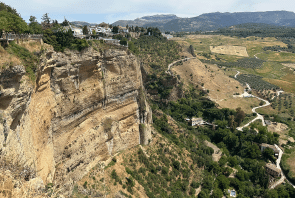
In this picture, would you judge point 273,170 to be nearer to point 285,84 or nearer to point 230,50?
point 285,84

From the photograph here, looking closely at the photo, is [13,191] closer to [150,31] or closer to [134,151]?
[134,151]

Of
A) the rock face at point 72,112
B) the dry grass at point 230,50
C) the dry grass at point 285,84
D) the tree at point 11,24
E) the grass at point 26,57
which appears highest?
the tree at point 11,24

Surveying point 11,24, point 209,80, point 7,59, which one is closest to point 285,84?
point 209,80

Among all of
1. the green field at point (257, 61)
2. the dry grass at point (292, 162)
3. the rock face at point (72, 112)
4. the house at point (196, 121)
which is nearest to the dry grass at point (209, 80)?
the house at point (196, 121)

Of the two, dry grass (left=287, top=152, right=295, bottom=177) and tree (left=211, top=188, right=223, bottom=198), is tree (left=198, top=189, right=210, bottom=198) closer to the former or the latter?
tree (left=211, top=188, right=223, bottom=198)

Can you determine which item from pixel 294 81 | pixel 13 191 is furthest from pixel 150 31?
pixel 13 191

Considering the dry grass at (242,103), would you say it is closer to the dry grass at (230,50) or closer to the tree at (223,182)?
the tree at (223,182)

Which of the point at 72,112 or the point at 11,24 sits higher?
the point at 11,24

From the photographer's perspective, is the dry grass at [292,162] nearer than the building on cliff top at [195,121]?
Yes
